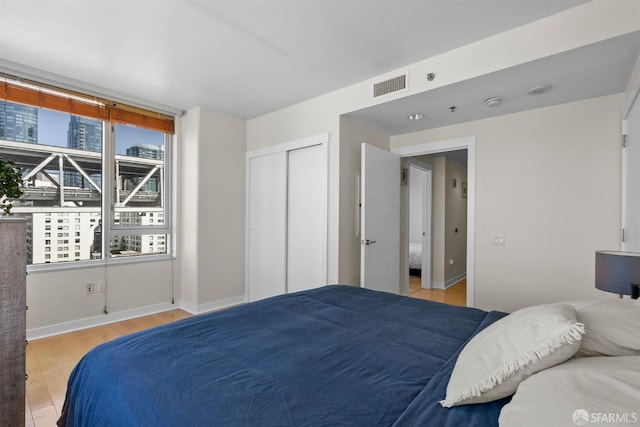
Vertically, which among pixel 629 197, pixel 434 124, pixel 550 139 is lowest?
pixel 629 197

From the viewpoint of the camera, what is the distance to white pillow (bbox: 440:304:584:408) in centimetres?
76

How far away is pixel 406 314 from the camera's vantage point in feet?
5.57

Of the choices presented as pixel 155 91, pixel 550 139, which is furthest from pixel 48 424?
pixel 550 139

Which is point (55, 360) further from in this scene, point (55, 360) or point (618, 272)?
point (618, 272)

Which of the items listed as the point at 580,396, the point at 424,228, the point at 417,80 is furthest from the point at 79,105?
the point at 424,228

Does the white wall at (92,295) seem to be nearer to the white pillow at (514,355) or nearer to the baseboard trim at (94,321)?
the baseboard trim at (94,321)

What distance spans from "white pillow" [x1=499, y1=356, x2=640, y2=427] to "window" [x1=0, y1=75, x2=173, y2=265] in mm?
4015

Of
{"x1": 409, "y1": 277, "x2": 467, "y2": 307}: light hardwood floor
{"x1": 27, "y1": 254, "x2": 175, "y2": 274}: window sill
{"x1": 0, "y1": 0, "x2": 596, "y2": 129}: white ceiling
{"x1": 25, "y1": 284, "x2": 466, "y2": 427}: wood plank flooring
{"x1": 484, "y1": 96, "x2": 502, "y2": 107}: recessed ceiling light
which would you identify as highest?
{"x1": 0, "y1": 0, "x2": 596, "y2": 129}: white ceiling

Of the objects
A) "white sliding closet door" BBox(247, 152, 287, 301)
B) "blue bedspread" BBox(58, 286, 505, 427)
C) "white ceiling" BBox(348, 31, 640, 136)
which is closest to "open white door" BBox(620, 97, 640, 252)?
"white ceiling" BBox(348, 31, 640, 136)

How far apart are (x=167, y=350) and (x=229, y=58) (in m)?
2.39

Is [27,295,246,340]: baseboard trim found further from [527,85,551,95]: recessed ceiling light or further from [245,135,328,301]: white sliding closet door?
[527,85,551,95]: recessed ceiling light

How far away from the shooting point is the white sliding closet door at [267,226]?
393cm

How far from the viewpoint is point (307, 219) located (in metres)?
3.70

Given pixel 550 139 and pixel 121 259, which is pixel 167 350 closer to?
pixel 121 259
